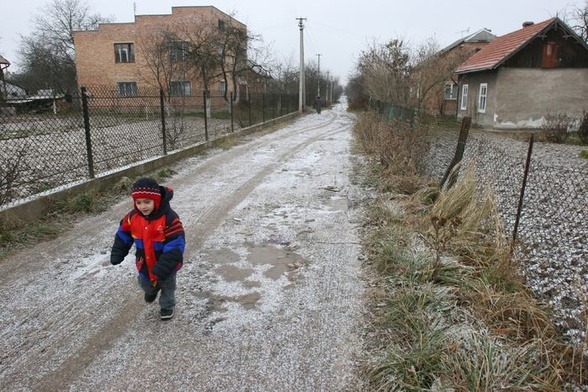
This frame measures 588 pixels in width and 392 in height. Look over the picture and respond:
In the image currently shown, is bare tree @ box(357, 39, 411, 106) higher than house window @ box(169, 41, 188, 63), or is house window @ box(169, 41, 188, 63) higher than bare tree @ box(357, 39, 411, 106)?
house window @ box(169, 41, 188, 63)

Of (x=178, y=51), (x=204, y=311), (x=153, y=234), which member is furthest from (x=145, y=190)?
(x=178, y=51)

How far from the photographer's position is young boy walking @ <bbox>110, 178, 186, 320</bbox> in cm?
280

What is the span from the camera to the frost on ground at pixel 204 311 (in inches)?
99.7

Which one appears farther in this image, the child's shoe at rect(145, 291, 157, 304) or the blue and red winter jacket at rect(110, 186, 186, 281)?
the child's shoe at rect(145, 291, 157, 304)

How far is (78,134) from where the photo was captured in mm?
8422

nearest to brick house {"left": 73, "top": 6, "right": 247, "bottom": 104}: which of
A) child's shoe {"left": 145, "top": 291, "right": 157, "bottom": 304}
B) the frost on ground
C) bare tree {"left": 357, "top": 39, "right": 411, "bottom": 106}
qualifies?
bare tree {"left": 357, "top": 39, "right": 411, "bottom": 106}

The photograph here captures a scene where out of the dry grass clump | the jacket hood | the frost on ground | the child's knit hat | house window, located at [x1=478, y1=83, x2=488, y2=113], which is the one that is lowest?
the frost on ground

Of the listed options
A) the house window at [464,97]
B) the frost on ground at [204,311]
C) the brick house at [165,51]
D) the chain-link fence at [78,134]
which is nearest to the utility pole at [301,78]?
the brick house at [165,51]

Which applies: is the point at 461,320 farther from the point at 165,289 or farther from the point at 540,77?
the point at 540,77

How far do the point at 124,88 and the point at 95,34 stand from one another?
458cm

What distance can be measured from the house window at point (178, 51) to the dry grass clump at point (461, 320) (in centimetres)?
2414

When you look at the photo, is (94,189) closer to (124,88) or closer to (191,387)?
(191,387)

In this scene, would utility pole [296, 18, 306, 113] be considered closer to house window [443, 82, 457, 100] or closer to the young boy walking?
house window [443, 82, 457, 100]

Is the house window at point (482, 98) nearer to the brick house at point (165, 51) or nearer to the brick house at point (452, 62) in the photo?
the brick house at point (452, 62)
